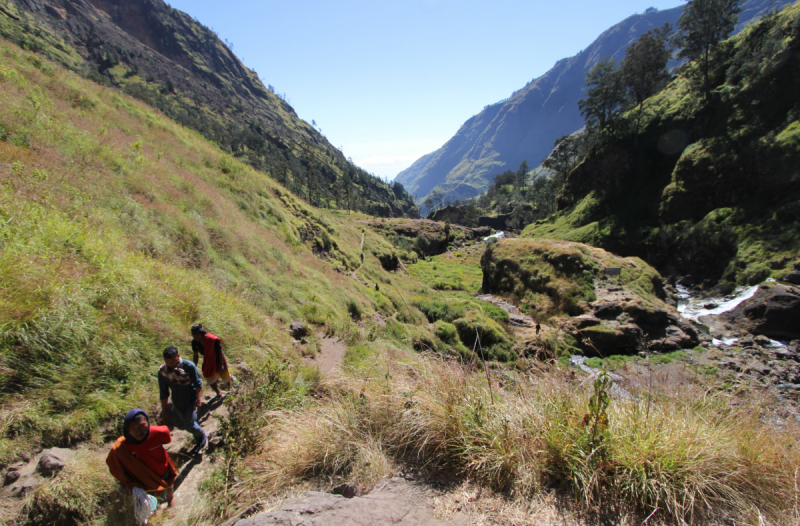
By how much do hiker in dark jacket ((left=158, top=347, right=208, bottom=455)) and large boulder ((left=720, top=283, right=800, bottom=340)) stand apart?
3397 cm

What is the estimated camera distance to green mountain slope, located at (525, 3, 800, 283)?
102 ft

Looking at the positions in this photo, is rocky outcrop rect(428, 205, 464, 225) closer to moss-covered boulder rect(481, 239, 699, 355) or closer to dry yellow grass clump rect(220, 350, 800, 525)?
moss-covered boulder rect(481, 239, 699, 355)

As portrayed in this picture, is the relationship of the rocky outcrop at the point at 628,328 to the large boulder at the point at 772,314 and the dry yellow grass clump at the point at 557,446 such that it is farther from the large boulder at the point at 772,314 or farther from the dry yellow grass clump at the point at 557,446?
the dry yellow grass clump at the point at 557,446

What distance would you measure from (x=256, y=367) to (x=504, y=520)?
5.49 m

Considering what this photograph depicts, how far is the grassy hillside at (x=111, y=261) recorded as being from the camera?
14.6ft

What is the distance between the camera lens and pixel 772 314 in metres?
22.0

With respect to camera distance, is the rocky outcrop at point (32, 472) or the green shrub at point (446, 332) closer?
the rocky outcrop at point (32, 472)

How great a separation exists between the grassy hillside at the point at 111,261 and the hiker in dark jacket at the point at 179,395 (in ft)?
1.46

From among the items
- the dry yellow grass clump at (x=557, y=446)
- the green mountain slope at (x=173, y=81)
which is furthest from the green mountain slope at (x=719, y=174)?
the green mountain slope at (x=173, y=81)

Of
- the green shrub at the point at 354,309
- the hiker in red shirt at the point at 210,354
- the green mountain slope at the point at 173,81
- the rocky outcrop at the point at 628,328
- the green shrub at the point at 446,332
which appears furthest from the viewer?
the green mountain slope at the point at 173,81

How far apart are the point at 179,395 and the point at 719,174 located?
54573 mm

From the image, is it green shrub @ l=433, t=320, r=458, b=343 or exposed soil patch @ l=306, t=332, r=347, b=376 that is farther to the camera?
green shrub @ l=433, t=320, r=458, b=343

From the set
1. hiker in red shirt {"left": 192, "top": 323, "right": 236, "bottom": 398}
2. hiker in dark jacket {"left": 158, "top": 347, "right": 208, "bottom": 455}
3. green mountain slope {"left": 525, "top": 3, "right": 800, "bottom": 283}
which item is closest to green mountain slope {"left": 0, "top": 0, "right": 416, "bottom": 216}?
green mountain slope {"left": 525, "top": 3, "right": 800, "bottom": 283}

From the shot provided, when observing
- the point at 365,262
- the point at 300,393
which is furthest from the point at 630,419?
the point at 365,262
